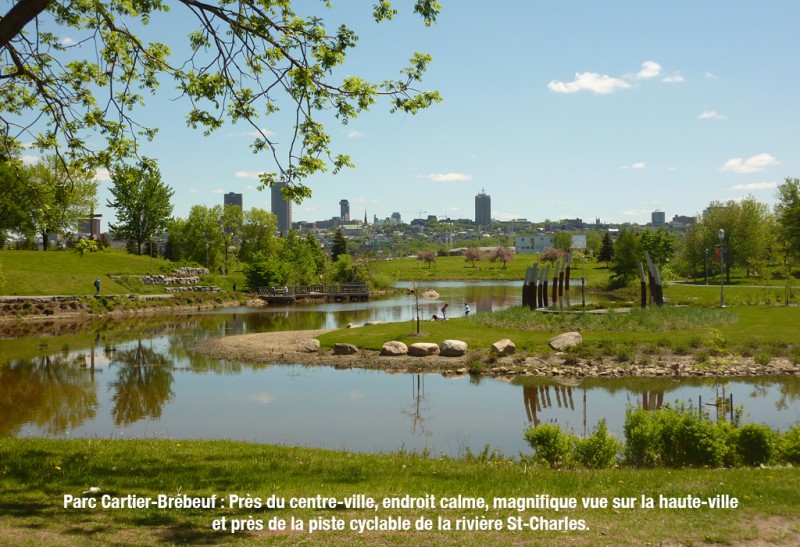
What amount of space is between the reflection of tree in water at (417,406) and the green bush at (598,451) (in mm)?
5778

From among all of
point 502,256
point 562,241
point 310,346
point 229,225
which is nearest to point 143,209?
point 229,225

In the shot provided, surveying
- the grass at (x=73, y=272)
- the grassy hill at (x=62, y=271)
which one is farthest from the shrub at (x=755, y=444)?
the grassy hill at (x=62, y=271)

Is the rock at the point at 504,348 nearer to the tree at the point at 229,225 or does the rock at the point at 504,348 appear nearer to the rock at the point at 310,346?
the rock at the point at 310,346

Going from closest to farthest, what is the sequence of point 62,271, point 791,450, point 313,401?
point 791,450
point 313,401
point 62,271

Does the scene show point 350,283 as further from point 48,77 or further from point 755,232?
point 48,77

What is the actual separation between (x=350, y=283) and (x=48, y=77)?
70.7 m

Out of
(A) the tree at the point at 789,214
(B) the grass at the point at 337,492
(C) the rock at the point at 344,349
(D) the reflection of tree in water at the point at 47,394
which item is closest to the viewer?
(B) the grass at the point at 337,492

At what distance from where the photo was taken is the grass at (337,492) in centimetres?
743

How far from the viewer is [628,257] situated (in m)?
78.1

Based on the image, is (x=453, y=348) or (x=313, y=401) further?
(x=453, y=348)

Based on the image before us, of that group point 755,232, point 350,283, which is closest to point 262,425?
point 350,283

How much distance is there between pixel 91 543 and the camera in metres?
7.00

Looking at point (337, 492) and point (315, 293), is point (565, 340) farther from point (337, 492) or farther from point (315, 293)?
point (315, 293)

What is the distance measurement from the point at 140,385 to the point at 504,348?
16196 mm
